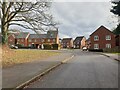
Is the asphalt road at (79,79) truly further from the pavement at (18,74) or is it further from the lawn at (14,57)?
the lawn at (14,57)

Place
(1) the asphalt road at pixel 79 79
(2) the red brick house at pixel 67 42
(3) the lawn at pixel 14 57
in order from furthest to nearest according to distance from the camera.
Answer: (2) the red brick house at pixel 67 42 < (3) the lawn at pixel 14 57 < (1) the asphalt road at pixel 79 79

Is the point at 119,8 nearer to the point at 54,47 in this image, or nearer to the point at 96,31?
the point at 96,31

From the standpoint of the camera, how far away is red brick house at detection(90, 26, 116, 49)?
8056cm

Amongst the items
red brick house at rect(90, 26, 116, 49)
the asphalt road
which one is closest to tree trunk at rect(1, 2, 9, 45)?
the asphalt road

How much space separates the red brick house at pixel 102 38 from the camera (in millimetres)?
80562

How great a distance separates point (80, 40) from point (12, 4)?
421 feet

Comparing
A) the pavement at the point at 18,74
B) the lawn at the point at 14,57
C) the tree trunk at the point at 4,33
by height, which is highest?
the tree trunk at the point at 4,33

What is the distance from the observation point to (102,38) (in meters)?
Result: 81.1

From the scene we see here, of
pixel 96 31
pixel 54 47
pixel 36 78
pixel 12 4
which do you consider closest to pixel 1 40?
pixel 12 4

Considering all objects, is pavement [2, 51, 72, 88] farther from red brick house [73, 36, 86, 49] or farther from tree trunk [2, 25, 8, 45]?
red brick house [73, 36, 86, 49]

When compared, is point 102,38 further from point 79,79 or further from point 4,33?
point 79,79

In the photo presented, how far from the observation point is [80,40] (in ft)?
526

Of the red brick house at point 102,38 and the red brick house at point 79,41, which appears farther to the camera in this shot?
the red brick house at point 79,41

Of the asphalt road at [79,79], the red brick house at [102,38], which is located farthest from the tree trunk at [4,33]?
the red brick house at [102,38]
